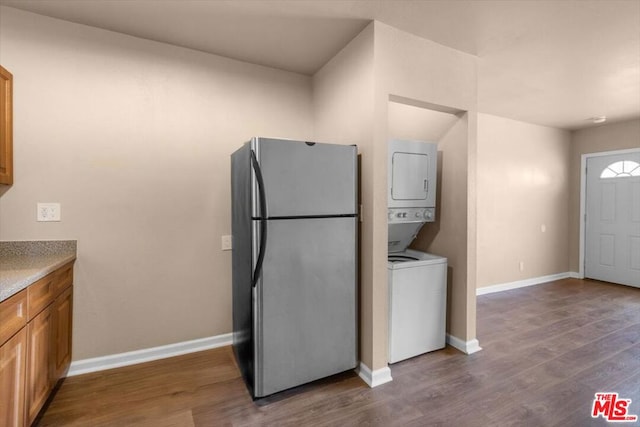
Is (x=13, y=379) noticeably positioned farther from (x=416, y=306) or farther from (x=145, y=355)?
(x=416, y=306)

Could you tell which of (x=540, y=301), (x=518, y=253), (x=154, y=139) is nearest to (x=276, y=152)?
(x=154, y=139)

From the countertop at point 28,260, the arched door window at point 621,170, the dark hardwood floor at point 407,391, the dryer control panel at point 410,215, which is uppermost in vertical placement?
the arched door window at point 621,170

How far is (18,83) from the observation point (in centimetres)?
206

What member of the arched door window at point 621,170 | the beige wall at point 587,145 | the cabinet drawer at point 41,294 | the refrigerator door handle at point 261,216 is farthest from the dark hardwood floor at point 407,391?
the arched door window at point 621,170

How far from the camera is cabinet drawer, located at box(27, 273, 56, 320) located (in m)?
1.57

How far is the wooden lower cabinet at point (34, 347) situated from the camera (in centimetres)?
136

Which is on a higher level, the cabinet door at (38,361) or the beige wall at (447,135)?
the beige wall at (447,135)

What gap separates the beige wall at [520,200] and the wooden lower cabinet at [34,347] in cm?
452

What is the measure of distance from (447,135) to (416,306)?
1561mm

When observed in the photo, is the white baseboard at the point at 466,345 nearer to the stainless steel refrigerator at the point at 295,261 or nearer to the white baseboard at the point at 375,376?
the white baseboard at the point at 375,376

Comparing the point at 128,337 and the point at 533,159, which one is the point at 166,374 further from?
the point at 533,159

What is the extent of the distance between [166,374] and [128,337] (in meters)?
Result: 0.44

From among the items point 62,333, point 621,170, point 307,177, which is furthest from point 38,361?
point 621,170

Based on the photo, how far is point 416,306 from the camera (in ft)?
8.25
